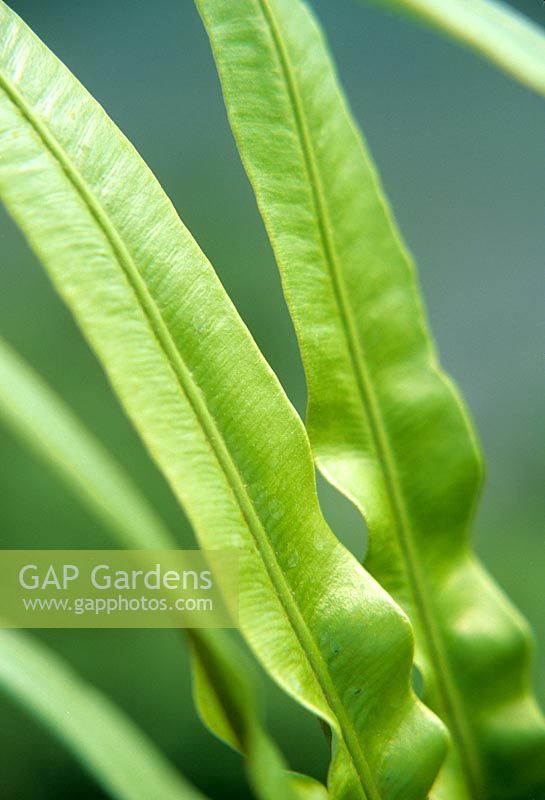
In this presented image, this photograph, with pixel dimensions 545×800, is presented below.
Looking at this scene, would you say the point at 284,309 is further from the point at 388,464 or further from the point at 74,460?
the point at 74,460

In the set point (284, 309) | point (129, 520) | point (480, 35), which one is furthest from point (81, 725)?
point (284, 309)

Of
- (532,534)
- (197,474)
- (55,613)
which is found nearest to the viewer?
(197,474)

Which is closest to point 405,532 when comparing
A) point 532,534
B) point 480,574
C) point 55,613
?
point 480,574

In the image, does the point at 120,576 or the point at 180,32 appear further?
the point at 180,32

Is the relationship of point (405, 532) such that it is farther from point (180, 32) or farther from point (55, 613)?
point (180, 32)

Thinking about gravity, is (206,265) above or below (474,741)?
above

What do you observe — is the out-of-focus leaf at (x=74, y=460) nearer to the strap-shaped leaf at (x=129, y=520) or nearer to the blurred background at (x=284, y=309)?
the strap-shaped leaf at (x=129, y=520)
